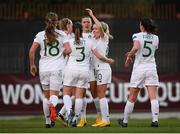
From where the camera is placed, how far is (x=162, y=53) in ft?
91.1

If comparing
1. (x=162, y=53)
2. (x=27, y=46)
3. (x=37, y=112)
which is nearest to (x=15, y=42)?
(x=27, y=46)

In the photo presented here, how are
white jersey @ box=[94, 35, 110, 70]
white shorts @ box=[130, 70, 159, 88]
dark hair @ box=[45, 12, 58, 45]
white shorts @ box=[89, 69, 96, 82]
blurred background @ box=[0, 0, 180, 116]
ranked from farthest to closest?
blurred background @ box=[0, 0, 180, 116] < white shorts @ box=[89, 69, 96, 82] < white jersey @ box=[94, 35, 110, 70] < white shorts @ box=[130, 70, 159, 88] < dark hair @ box=[45, 12, 58, 45]

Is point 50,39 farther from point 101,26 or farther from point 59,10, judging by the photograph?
point 59,10

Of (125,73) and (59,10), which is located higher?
(59,10)

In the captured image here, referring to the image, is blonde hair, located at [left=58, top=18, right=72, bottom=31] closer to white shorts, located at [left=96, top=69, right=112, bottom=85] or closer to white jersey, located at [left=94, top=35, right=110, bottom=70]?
white jersey, located at [left=94, top=35, right=110, bottom=70]

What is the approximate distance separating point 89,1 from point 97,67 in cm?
1604

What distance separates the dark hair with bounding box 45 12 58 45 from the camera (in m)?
19.0

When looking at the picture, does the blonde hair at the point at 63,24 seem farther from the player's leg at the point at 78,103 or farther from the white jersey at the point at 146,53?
the white jersey at the point at 146,53

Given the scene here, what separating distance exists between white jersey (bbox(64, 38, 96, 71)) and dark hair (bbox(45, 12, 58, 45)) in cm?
41

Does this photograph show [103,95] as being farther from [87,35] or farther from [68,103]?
[87,35]

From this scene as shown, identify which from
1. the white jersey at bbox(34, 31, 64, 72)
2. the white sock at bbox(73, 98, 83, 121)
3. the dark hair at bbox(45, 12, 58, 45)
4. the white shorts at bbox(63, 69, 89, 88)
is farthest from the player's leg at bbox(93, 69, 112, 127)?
the dark hair at bbox(45, 12, 58, 45)

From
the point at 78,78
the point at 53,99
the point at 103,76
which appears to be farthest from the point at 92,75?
the point at 53,99

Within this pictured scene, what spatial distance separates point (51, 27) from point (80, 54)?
0.86 metres

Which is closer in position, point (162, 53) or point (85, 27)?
point (85, 27)
